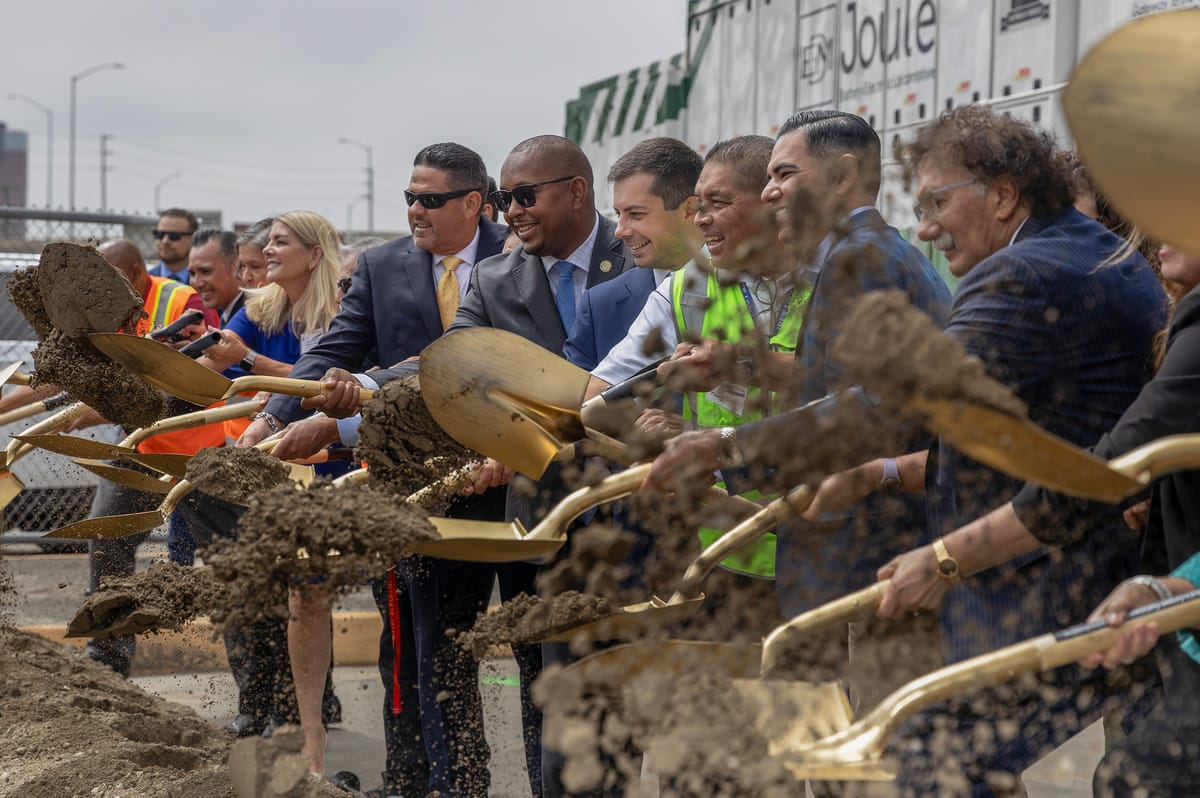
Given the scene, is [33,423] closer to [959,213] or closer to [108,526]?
[108,526]

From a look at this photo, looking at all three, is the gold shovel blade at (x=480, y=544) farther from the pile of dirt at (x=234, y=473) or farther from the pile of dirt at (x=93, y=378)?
the pile of dirt at (x=93, y=378)


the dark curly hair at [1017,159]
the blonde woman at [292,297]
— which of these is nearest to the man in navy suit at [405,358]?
the blonde woman at [292,297]

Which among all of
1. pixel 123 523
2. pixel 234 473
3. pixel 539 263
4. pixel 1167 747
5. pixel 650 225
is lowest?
pixel 1167 747

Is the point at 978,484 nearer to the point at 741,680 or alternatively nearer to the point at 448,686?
the point at 741,680

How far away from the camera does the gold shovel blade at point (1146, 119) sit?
1.84 m

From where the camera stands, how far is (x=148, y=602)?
128 inches

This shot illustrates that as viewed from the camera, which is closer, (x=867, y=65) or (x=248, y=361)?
(x=248, y=361)

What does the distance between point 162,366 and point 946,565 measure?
2.24m

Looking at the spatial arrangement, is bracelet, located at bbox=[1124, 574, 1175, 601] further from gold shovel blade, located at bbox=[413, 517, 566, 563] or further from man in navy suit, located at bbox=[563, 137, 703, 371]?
man in navy suit, located at bbox=[563, 137, 703, 371]

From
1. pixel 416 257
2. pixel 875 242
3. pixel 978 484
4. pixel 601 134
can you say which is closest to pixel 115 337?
pixel 416 257

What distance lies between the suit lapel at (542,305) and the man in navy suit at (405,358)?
0.74 ft

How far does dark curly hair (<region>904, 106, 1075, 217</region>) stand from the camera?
2611 millimetres

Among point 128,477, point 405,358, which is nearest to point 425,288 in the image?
point 405,358

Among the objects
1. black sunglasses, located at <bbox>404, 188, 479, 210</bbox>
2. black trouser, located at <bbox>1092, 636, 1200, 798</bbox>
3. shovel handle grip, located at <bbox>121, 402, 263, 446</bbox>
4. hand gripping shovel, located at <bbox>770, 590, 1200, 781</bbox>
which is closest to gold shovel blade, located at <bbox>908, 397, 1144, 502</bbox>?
hand gripping shovel, located at <bbox>770, 590, 1200, 781</bbox>
